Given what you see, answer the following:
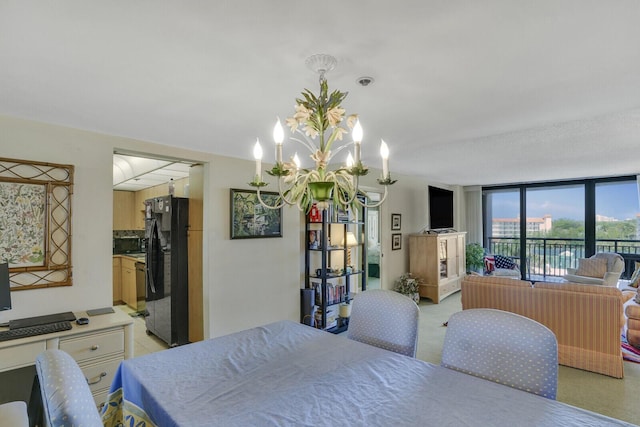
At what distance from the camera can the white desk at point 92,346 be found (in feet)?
6.53

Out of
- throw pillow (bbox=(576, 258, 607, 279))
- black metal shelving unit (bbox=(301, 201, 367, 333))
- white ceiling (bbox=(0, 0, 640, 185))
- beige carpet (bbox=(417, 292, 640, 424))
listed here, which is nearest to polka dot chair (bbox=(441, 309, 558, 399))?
white ceiling (bbox=(0, 0, 640, 185))

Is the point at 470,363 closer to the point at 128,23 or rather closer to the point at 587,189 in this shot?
the point at 128,23

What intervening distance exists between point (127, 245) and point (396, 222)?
4.87 meters

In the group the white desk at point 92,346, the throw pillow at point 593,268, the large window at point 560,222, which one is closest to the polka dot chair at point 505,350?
the white desk at point 92,346

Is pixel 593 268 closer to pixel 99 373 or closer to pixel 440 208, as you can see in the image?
pixel 440 208

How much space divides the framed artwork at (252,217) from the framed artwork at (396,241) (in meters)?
2.34

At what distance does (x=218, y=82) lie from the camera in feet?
6.00

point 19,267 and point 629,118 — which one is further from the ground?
point 629,118

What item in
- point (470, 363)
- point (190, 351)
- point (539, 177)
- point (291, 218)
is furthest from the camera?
point (539, 177)

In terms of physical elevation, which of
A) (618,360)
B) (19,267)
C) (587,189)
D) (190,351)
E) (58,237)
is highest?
(587,189)

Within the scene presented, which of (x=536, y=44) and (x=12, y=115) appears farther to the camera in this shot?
(x=12, y=115)

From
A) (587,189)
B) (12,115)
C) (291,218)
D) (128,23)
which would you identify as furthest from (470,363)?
(587,189)

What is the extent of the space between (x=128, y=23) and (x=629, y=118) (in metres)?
3.51

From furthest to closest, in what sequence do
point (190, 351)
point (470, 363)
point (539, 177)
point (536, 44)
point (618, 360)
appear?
point (539, 177)
point (618, 360)
point (190, 351)
point (470, 363)
point (536, 44)
